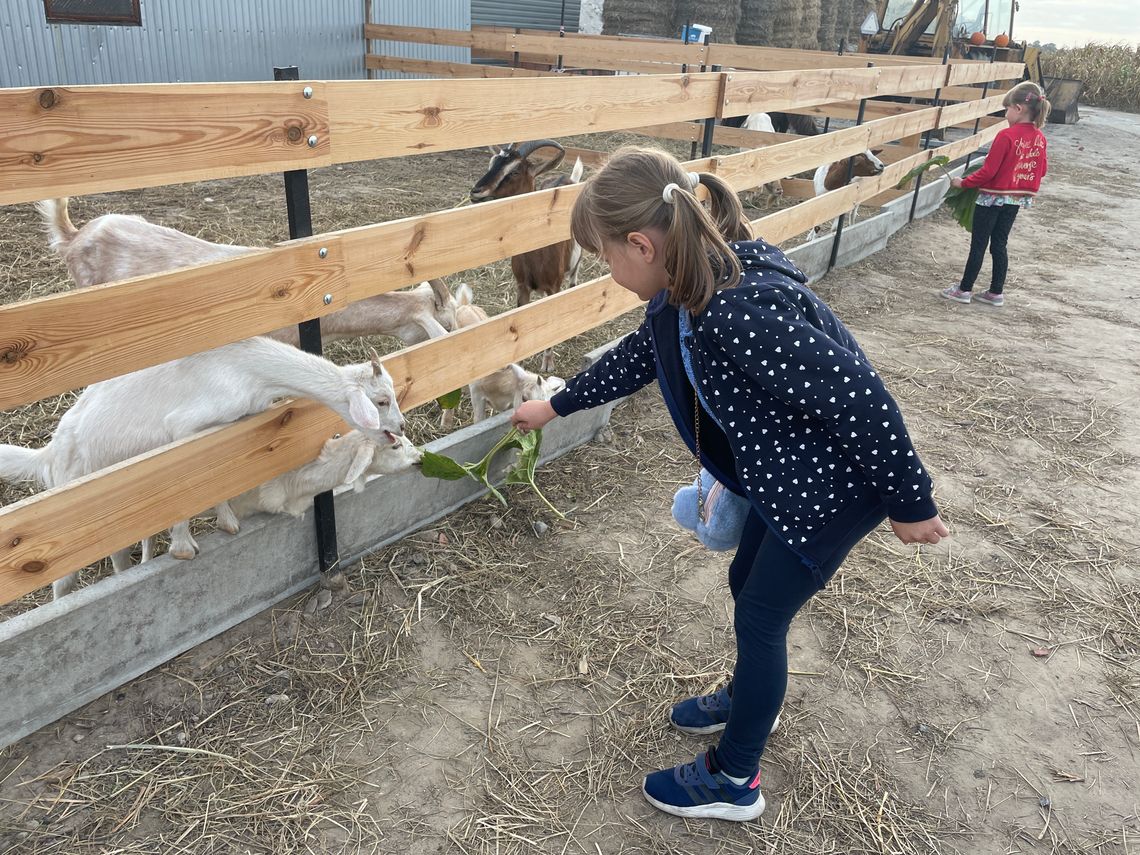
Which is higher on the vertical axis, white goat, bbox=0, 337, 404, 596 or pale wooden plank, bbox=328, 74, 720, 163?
pale wooden plank, bbox=328, 74, 720, 163

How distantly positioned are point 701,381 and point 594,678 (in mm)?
1283

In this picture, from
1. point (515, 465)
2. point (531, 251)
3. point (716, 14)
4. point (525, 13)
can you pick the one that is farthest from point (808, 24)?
point (515, 465)

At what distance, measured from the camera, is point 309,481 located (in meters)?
2.71

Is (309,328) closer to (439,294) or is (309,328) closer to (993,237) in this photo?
(439,294)

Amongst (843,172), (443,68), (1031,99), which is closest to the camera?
(1031,99)

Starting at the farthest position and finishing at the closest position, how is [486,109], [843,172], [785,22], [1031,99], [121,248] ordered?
1. [785,22]
2. [843,172]
3. [1031,99]
4. [121,248]
5. [486,109]

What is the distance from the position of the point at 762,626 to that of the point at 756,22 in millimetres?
22858

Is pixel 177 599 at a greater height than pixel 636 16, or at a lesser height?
lesser

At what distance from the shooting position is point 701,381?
1923 mm

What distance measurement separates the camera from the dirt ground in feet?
7.32

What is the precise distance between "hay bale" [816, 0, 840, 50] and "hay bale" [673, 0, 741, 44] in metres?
5.91

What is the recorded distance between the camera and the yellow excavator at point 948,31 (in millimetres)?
16609

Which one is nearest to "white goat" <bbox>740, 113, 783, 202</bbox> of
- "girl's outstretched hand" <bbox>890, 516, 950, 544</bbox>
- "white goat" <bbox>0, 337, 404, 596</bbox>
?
"white goat" <bbox>0, 337, 404, 596</bbox>

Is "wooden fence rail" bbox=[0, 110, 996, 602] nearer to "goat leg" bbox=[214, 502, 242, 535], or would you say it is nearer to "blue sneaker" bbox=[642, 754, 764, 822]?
"goat leg" bbox=[214, 502, 242, 535]
